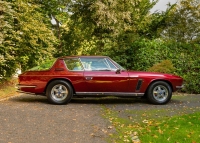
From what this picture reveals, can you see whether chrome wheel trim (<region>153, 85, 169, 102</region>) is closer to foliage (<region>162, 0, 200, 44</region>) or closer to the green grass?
the green grass

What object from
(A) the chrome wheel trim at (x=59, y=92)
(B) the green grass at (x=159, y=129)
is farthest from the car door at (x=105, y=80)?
(B) the green grass at (x=159, y=129)

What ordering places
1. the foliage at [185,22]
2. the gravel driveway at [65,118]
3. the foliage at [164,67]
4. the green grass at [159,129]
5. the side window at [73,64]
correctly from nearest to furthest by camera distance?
the green grass at [159,129]
the gravel driveway at [65,118]
the side window at [73,64]
the foliage at [164,67]
the foliage at [185,22]

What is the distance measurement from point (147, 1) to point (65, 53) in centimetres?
1335

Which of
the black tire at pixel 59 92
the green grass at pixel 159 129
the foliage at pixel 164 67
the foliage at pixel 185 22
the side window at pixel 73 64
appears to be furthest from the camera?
the foliage at pixel 185 22

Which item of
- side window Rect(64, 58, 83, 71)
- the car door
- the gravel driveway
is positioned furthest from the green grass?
side window Rect(64, 58, 83, 71)

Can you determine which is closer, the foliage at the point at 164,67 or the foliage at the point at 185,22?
the foliage at the point at 164,67

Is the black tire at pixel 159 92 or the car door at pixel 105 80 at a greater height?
the car door at pixel 105 80

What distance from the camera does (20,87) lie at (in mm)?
9484

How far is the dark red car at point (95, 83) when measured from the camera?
9281 mm

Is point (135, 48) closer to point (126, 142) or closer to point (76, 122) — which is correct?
point (76, 122)

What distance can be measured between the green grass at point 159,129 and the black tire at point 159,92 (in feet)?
7.20

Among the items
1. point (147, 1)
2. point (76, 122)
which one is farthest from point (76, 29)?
point (76, 122)

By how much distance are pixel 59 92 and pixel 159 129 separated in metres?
4.16

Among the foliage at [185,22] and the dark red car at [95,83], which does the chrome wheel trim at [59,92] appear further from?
the foliage at [185,22]
